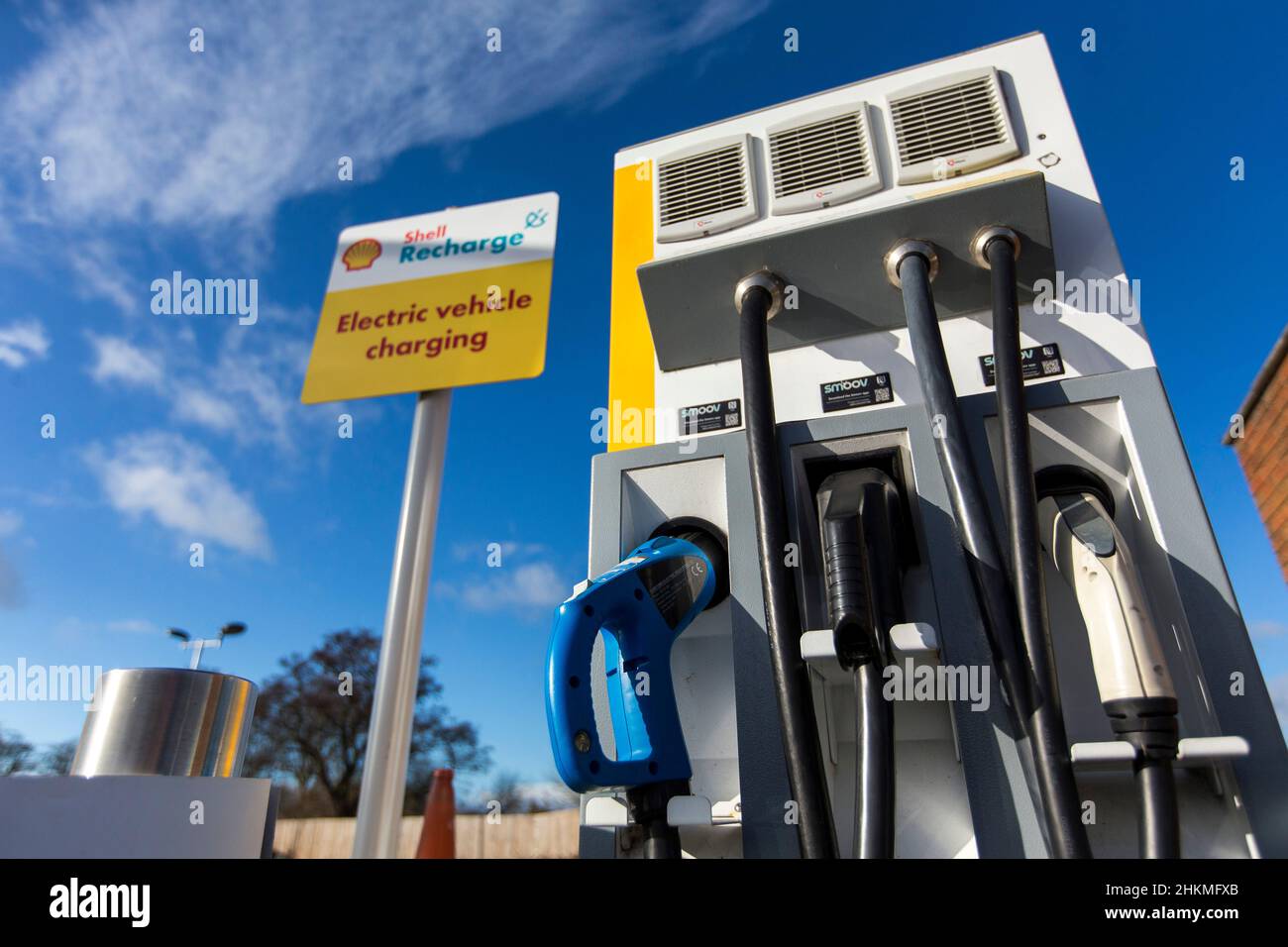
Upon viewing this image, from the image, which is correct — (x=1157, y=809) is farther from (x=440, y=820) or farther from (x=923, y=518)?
(x=440, y=820)

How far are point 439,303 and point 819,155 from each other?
837mm

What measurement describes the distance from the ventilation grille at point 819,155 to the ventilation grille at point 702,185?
62mm

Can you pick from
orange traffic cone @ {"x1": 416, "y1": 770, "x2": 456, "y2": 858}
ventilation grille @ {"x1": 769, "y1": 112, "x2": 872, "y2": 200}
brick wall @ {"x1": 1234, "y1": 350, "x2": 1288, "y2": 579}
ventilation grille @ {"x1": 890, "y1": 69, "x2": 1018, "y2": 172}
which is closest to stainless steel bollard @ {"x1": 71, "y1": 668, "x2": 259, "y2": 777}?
ventilation grille @ {"x1": 769, "y1": 112, "x2": 872, "y2": 200}

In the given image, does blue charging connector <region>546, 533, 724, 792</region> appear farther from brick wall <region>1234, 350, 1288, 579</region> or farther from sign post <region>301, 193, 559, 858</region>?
brick wall <region>1234, 350, 1288, 579</region>

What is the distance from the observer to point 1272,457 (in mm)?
4219

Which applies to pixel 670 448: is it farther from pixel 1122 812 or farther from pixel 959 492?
pixel 1122 812

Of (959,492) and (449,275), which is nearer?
(959,492)

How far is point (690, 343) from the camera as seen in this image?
1.16 meters

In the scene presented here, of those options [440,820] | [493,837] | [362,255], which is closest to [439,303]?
[362,255]

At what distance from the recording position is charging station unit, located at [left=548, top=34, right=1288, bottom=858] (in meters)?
0.67

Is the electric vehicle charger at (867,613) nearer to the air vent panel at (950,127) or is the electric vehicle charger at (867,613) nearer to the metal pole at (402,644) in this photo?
the air vent panel at (950,127)
